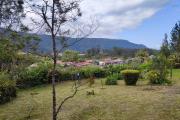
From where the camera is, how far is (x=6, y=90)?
18.7m

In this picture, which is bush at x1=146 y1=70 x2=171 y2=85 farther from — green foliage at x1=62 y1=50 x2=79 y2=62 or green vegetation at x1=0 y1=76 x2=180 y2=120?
green foliage at x1=62 y1=50 x2=79 y2=62

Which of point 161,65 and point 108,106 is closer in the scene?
point 108,106

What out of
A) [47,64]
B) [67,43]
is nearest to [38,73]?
[47,64]

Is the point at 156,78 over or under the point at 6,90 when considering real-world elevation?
over

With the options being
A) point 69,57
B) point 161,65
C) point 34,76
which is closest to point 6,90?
point 34,76

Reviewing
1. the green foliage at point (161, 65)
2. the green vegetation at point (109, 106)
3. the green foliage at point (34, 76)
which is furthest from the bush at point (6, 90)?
the green foliage at point (161, 65)

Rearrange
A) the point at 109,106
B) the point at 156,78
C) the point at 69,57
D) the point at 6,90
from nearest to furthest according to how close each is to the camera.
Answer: the point at 109,106, the point at 6,90, the point at 156,78, the point at 69,57

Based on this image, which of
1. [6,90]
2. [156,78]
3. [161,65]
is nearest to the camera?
[6,90]

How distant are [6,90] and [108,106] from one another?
18.9 ft

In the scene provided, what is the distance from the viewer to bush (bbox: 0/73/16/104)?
17962 millimetres

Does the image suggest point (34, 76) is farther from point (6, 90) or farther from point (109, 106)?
point (109, 106)

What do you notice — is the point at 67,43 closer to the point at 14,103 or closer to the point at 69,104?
the point at 69,104

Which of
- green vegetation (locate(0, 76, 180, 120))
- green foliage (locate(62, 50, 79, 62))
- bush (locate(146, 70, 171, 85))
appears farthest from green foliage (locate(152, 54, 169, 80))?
green foliage (locate(62, 50, 79, 62))

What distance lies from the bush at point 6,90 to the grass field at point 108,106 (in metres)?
0.43
